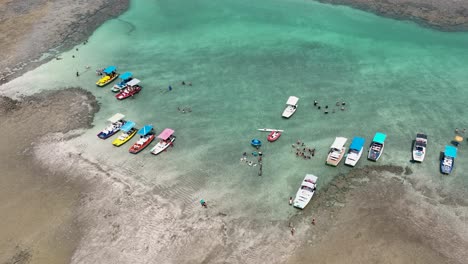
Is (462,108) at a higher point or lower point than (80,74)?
higher

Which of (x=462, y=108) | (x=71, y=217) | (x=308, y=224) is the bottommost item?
(x=71, y=217)

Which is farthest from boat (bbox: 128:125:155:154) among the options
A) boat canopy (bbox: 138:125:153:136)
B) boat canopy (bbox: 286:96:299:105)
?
boat canopy (bbox: 286:96:299:105)

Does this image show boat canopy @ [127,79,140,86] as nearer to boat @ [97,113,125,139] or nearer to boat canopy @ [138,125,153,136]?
boat @ [97,113,125,139]

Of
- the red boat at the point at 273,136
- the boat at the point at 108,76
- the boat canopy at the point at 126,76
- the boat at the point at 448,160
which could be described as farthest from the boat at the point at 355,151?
the boat at the point at 108,76

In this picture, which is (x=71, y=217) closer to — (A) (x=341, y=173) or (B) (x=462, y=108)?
(A) (x=341, y=173)

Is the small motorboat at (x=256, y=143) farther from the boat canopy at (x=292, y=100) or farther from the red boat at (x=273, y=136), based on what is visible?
the boat canopy at (x=292, y=100)

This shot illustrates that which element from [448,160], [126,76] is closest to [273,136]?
[448,160]

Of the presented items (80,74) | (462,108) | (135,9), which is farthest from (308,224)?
(135,9)
